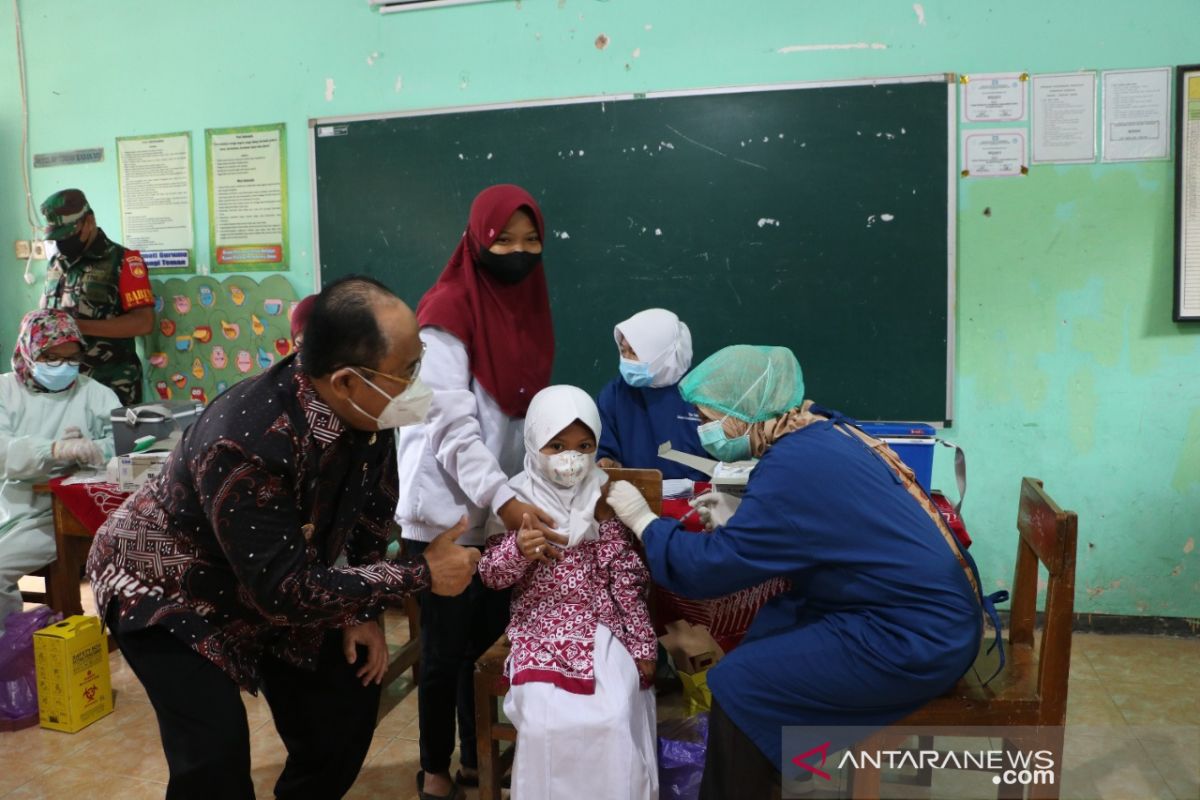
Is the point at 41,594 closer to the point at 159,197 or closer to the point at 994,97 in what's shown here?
the point at 159,197

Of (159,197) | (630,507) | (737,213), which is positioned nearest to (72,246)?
(159,197)

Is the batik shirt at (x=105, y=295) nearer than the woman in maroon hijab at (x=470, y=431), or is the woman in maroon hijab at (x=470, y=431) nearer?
the woman in maroon hijab at (x=470, y=431)

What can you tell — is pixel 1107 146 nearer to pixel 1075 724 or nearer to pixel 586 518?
pixel 1075 724

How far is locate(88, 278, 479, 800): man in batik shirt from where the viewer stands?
4.73 ft

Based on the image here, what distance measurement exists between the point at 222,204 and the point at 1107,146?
3570 millimetres

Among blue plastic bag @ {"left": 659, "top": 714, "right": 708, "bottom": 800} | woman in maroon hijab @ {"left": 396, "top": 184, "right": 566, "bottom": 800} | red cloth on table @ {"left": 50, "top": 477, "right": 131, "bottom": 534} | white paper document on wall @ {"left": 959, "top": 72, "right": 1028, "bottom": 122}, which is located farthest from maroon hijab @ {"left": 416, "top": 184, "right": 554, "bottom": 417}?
white paper document on wall @ {"left": 959, "top": 72, "right": 1028, "bottom": 122}

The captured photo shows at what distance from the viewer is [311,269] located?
3.79 metres

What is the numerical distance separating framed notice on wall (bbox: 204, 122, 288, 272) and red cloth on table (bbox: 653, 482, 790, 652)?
2.47 m

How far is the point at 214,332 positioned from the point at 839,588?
3.24 m

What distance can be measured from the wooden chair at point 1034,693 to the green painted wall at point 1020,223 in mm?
1627

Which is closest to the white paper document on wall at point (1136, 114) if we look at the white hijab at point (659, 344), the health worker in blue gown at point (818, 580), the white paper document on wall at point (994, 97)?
the white paper document on wall at point (994, 97)

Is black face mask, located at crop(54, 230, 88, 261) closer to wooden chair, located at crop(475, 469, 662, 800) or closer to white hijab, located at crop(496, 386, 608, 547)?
white hijab, located at crop(496, 386, 608, 547)

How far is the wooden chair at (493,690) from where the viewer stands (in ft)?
6.29

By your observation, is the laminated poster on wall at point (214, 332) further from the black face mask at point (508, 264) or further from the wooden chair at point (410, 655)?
the black face mask at point (508, 264)
